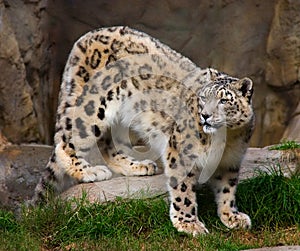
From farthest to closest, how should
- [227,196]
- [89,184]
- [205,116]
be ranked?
[89,184] < [227,196] < [205,116]

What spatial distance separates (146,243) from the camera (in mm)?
6047

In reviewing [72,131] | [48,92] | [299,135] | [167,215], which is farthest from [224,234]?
[48,92]

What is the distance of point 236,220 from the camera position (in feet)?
20.7

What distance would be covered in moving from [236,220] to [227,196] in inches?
8.8

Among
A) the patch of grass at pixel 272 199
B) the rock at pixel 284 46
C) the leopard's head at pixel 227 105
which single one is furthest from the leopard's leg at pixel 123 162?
the rock at pixel 284 46

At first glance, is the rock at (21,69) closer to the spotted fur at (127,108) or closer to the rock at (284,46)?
the spotted fur at (127,108)

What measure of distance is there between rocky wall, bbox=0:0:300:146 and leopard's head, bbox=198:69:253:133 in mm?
2992

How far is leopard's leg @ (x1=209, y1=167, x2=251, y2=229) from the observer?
6312 mm

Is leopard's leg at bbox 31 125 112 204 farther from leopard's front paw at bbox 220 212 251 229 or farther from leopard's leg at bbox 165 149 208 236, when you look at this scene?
leopard's front paw at bbox 220 212 251 229

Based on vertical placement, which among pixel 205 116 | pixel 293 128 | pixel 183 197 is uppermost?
→ pixel 205 116

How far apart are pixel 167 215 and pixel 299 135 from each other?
289cm

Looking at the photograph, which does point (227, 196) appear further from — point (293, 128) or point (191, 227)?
point (293, 128)

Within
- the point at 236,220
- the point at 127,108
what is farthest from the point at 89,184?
the point at 236,220

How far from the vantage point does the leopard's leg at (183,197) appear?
20.3 feet
